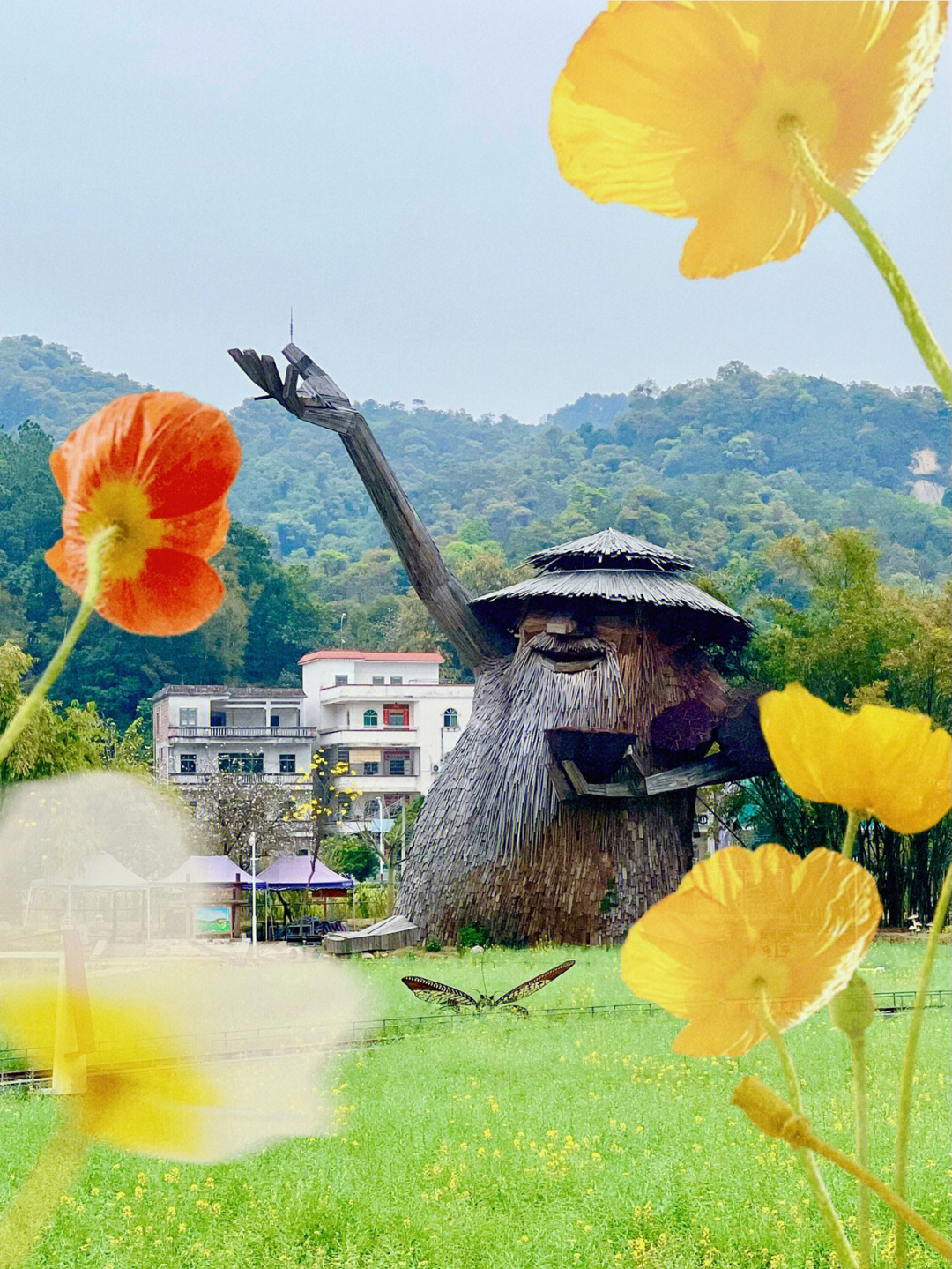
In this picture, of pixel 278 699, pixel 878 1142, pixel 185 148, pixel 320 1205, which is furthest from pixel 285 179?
pixel 878 1142

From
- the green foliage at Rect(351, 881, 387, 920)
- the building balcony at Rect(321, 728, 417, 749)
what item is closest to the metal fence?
the green foliage at Rect(351, 881, 387, 920)

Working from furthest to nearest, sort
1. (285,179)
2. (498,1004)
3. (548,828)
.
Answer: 1. (548,828)
2. (498,1004)
3. (285,179)

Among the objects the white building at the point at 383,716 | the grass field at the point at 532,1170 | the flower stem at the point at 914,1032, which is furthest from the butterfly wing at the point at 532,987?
the flower stem at the point at 914,1032

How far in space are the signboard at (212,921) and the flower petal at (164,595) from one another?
488mm

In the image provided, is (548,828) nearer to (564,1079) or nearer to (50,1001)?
(564,1079)

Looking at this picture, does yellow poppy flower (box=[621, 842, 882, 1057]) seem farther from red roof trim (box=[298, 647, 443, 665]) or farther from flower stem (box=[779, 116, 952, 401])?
red roof trim (box=[298, 647, 443, 665])

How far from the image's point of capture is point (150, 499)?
345mm

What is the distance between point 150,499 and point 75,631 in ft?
0.15

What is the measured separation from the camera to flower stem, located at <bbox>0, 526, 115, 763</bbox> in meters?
0.31

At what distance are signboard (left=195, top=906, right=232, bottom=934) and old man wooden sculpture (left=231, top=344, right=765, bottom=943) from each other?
27 centimetres

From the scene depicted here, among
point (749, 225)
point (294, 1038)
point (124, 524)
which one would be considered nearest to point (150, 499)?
point (124, 524)

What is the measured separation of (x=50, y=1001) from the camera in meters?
0.62

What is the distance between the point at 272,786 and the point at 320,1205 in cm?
26

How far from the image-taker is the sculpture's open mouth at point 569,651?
1.14 m
